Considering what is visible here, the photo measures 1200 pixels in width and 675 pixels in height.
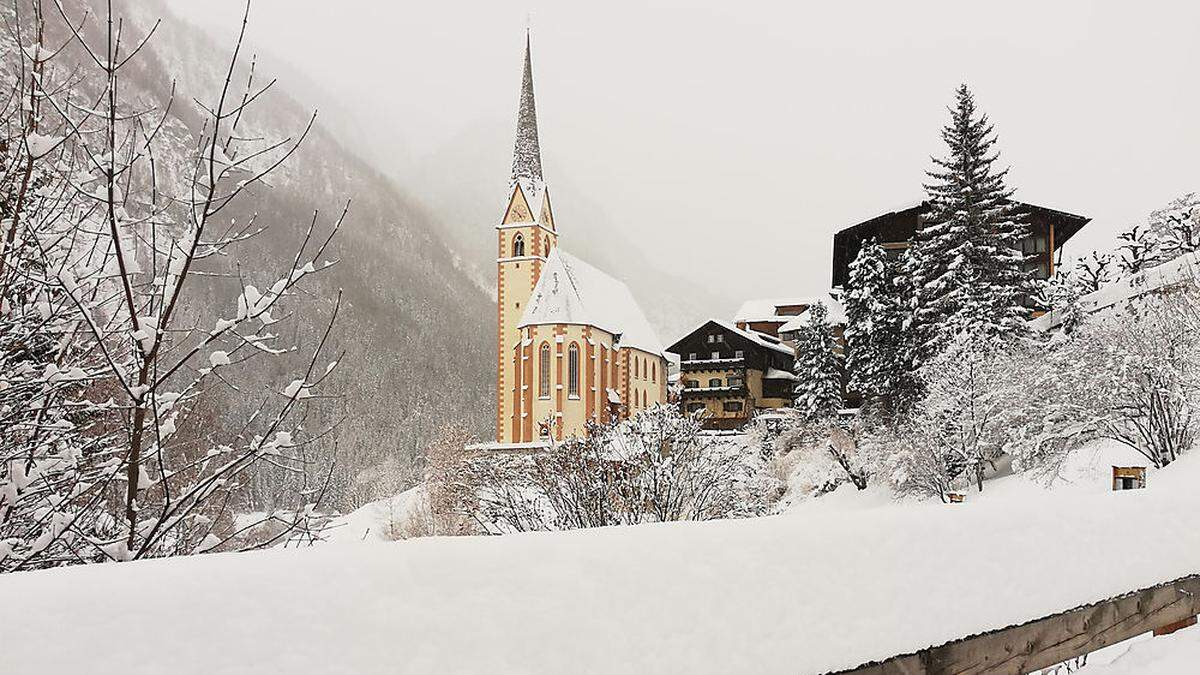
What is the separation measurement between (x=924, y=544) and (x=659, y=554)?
1.21 meters

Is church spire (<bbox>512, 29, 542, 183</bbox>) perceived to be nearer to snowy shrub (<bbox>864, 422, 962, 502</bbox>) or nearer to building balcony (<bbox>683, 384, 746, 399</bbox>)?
building balcony (<bbox>683, 384, 746, 399</bbox>)

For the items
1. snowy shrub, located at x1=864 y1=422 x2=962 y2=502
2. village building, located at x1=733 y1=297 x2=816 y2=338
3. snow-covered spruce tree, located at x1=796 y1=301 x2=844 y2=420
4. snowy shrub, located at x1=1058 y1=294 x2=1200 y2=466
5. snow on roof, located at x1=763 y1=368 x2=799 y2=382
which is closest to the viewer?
snowy shrub, located at x1=1058 y1=294 x2=1200 y2=466

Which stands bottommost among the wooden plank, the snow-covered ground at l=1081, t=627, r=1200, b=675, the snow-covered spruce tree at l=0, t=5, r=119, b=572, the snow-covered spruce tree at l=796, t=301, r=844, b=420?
the snow-covered ground at l=1081, t=627, r=1200, b=675

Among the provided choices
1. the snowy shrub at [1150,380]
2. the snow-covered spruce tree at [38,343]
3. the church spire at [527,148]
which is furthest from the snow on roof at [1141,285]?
the church spire at [527,148]

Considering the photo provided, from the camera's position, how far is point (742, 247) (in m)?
180

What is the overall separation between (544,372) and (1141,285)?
37.1 m

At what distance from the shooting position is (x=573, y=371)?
55.4 metres

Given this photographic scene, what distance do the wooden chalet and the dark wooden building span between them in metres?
13.9

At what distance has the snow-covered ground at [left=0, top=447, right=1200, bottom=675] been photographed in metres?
1.59

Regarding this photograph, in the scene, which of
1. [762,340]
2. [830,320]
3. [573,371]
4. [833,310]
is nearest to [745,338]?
[762,340]

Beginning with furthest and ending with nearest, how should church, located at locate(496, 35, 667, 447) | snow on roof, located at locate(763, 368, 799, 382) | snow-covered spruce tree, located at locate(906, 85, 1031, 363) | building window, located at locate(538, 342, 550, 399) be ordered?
building window, located at locate(538, 342, 550, 399)
church, located at locate(496, 35, 667, 447)
snow on roof, located at locate(763, 368, 799, 382)
snow-covered spruce tree, located at locate(906, 85, 1031, 363)

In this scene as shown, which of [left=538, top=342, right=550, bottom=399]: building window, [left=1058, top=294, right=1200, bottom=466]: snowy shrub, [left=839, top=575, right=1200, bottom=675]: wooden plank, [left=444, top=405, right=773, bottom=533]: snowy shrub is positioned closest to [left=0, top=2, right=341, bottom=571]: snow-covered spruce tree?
[left=839, top=575, right=1200, bottom=675]: wooden plank

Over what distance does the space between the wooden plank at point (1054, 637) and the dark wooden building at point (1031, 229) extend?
32937 mm

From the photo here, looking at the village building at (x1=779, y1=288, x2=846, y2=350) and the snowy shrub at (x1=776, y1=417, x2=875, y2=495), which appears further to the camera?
the village building at (x1=779, y1=288, x2=846, y2=350)
